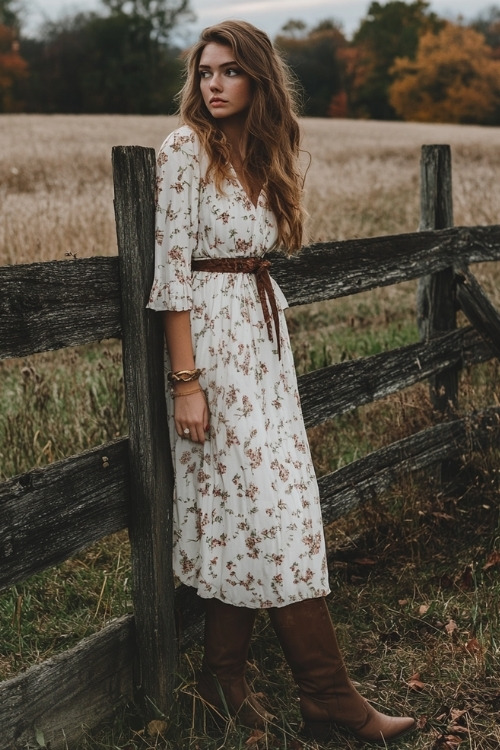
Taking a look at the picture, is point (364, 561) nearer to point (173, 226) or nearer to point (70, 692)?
point (70, 692)

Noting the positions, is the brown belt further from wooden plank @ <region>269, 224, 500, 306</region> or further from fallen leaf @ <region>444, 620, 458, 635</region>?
fallen leaf @ <region>444, 620, 458, 635</region>

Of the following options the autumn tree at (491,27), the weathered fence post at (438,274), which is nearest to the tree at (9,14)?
the autumn tree at (491,27)

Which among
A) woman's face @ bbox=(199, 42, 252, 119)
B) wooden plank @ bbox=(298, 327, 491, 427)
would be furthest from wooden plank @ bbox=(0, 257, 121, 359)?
wooden plank @ bbox=(298, 327, 491, 427)

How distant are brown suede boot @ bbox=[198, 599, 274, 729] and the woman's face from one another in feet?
4.90

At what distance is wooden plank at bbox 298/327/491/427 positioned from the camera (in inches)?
130

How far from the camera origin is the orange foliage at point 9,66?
174ft

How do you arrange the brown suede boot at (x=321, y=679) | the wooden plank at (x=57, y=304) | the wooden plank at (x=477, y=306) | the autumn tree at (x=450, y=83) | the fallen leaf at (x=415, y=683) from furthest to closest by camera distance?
1. the autumn tree at (x=450, y=83)
2. the wooden plank at (x=477, y=306)
3. the fallen leaf at (x=415, y=683)
4. the brown suede boot at (x=321, y=679)
5. the wooden plank at (x=57, y=304)

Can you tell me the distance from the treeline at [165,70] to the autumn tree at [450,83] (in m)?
0.07

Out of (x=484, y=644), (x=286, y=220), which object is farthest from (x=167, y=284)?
(x=484, y=644)

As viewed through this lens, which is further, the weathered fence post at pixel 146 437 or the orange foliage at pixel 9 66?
the orange foliage at pixel 9 66

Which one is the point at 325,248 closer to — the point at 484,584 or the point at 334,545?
the point at 334,545

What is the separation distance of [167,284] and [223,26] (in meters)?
0.77

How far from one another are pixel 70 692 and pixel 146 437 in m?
0.74

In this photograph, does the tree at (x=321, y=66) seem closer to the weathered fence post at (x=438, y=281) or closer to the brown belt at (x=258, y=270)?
the weathered fence post at (x=438, y=281)
